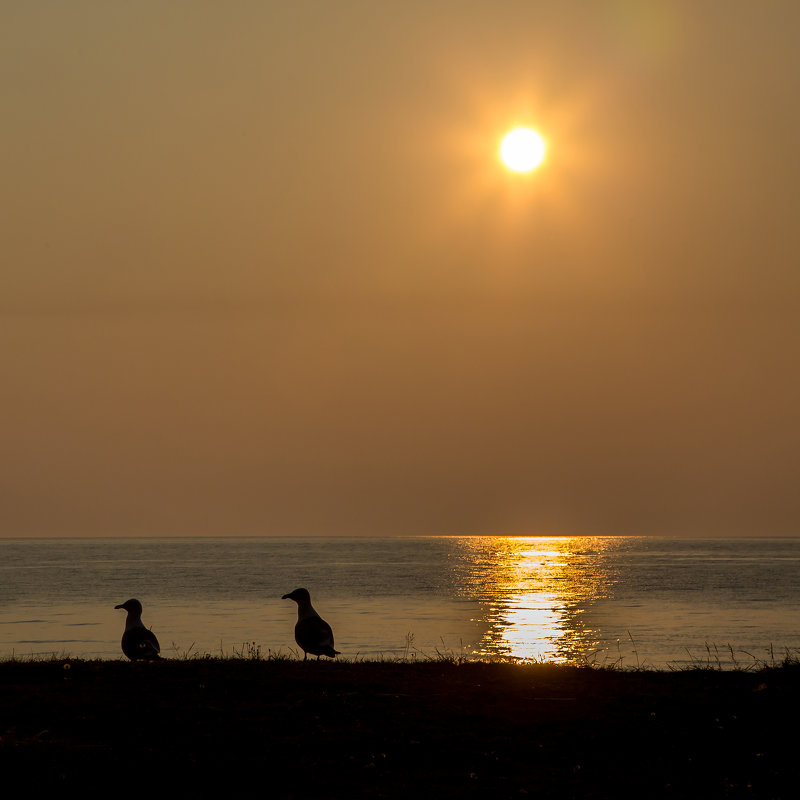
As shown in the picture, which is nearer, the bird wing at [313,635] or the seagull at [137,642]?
the bird wing at [313,635]

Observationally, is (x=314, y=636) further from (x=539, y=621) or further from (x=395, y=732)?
(x=539, y=621)

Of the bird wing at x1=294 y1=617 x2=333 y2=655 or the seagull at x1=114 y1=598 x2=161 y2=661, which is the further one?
the seagull at x1=114 y1=598 x2=161 y2=661

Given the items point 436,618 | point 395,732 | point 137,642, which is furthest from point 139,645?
point 436,618

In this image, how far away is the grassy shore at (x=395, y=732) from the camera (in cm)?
1032

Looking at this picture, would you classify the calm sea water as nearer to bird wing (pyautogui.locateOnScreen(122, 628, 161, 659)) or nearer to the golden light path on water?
the golden light path on water

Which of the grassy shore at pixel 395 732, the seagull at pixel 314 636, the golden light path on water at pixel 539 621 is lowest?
the grassy shore at pixel 395 732

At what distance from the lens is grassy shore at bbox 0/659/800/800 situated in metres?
10.3

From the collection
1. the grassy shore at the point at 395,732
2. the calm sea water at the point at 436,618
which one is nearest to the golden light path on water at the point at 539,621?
the calm sea water at the point at 436,618

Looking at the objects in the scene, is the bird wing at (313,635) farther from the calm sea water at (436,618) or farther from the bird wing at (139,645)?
the calm sea water at (436,618)

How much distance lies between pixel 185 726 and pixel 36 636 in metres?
32.1

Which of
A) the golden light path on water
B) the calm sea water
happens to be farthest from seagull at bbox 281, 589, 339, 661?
the golden light path on water

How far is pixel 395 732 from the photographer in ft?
39.3

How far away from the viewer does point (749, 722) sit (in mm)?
12742

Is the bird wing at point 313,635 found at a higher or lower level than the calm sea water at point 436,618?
lower
